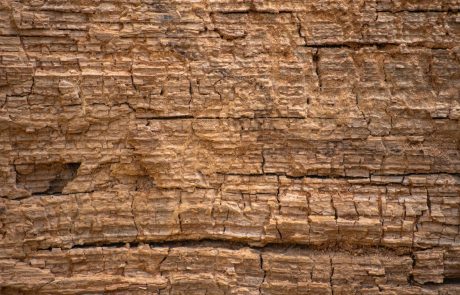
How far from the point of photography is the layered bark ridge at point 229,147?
240 cm

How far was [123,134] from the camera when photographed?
97.3 inches

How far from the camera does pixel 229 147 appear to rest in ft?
8.11

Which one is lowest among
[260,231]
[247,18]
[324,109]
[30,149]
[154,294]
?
[154,294]

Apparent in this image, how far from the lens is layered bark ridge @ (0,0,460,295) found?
2.40 m

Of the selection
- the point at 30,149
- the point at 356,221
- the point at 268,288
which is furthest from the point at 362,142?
the point at 30,149

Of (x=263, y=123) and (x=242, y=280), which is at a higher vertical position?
(x=263, y=123)

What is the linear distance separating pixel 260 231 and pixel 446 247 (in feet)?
2.93

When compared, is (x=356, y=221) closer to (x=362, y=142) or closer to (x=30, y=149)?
(x=362, y=142)

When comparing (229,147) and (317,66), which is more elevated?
(317,66)

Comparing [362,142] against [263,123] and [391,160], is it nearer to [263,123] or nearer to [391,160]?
[391,160]

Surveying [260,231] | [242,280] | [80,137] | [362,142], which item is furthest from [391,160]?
[80,137]

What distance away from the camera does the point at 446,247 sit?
2482 mm

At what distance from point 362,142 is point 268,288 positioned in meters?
0.84

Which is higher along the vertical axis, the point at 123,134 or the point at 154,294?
the point at 123,134
